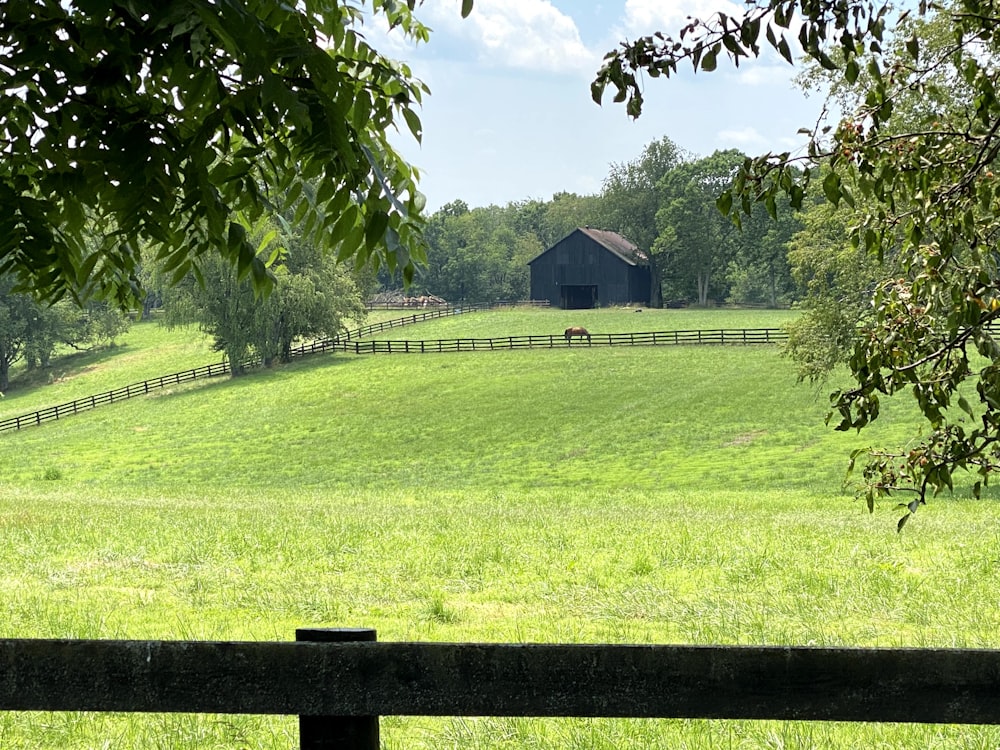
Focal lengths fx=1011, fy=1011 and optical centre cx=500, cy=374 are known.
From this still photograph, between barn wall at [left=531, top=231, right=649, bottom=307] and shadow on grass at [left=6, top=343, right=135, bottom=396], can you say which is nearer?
shadow on grass at [left=6, top=343, right=135, bottom=396]

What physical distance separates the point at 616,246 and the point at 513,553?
94801 mm

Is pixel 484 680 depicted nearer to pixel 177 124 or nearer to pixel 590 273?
pixel 177 124

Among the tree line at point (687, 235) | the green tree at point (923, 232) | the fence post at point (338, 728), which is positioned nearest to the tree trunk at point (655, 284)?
the tree line at point (687, 235)

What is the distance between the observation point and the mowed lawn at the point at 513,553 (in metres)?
5.80

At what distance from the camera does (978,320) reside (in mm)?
4992

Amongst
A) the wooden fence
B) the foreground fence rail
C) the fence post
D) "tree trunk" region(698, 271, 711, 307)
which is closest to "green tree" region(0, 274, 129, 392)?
the wooden fence

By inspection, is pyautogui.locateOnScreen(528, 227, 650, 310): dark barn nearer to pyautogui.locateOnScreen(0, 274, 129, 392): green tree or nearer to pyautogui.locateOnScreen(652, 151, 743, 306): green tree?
pyautogui.locateOnScreen(652, 151, 743, 306): green tree

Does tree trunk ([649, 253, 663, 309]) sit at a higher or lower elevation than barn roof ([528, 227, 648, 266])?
lower

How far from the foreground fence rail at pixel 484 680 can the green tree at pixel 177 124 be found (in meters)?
1.62

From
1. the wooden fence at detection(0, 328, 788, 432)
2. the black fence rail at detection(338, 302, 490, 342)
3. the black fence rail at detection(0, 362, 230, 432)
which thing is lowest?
the black fence rail at detection(0, 362, 230, 432)

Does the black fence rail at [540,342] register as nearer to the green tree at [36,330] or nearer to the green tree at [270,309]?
the green tree at [270,309]

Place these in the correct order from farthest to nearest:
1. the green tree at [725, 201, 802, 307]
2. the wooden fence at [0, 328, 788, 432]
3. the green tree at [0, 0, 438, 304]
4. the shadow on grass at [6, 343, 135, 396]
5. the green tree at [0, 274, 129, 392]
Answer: the green tree at [725, 201, 802, 307], the shadow on grass at [6, 343, 135, 396], the green tree at [0, 274, 129, 392], the wooden fence at [0, 328, 788, 432], the green tree at [0, 0, 438, 304]

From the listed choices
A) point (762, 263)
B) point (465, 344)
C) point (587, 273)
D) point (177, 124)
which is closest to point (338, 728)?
point (177, 124)

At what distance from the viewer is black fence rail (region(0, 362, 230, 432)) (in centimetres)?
5953
